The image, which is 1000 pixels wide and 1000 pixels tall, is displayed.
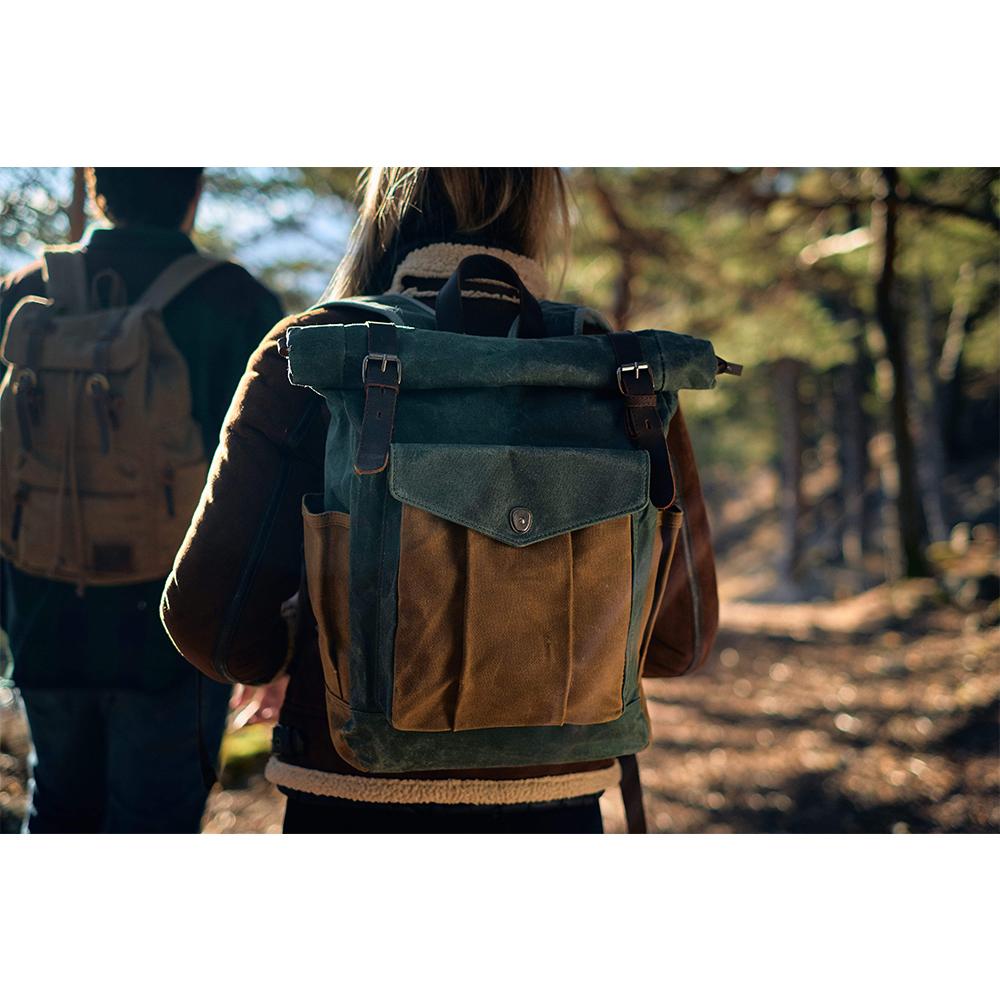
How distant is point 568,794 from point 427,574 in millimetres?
457

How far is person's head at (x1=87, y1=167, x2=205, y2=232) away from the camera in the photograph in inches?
76.6

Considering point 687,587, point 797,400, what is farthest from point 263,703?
point 797,400

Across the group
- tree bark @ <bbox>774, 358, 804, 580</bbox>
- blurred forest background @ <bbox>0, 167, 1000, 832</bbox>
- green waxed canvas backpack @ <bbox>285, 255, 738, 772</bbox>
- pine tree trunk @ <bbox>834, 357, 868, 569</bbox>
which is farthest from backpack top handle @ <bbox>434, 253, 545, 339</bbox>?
pine tree trunk @ <bbox>834, 357, 868, 569</bbox>

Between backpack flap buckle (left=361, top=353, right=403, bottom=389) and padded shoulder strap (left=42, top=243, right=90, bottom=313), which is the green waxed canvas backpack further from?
padded shoulder strap (left=42, top=243, right=90, bottom=313)

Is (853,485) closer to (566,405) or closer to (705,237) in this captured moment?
(705,237)

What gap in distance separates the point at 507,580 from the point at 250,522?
414mm

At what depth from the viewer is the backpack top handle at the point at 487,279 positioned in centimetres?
129

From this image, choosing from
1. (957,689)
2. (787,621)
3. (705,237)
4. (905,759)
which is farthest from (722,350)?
(905,759)

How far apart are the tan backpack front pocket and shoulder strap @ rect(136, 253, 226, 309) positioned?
0.99 m

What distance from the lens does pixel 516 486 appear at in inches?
47.2

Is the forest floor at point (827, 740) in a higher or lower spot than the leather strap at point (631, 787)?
lower

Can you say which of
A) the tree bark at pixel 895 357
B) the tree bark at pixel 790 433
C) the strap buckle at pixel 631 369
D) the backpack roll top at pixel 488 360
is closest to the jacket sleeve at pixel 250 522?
the backpack roll top at pixel 488 360

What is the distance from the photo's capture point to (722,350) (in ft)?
28.8

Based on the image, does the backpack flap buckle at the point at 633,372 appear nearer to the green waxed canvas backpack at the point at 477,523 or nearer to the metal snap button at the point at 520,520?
the green waxed canvas backpack at the point at 477,523
